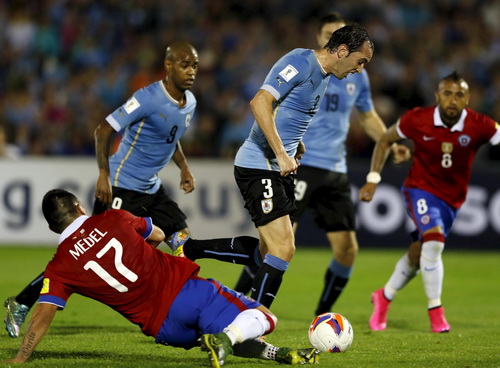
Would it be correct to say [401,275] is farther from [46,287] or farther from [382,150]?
[46,287]

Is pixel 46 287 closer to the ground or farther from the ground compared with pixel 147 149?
closer to the ground

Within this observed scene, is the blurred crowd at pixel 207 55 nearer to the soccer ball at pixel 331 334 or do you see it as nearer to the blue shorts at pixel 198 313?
the soccer ball at pixel 331 334

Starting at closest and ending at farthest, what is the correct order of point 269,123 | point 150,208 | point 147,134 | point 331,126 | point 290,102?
1. point 269,123
2. point 290,102
3. point 147,134
4. point 150,208
5. point 331,126

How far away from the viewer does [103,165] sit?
752cm

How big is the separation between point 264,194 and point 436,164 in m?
2.38

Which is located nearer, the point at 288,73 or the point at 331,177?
the point at 288,73

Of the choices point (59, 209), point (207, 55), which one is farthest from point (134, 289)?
point (207, 55)

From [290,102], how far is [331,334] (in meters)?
1.69

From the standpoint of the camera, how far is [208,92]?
17375mm

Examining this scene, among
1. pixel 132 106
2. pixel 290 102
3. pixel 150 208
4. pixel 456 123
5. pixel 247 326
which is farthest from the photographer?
pixel 456 123

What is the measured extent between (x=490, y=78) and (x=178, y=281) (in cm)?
1307

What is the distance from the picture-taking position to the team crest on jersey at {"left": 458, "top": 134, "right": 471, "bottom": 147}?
8.46m

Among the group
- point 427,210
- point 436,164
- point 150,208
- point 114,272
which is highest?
point 436,164

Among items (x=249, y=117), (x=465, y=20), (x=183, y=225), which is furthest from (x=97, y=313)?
(x=465, y=20)
